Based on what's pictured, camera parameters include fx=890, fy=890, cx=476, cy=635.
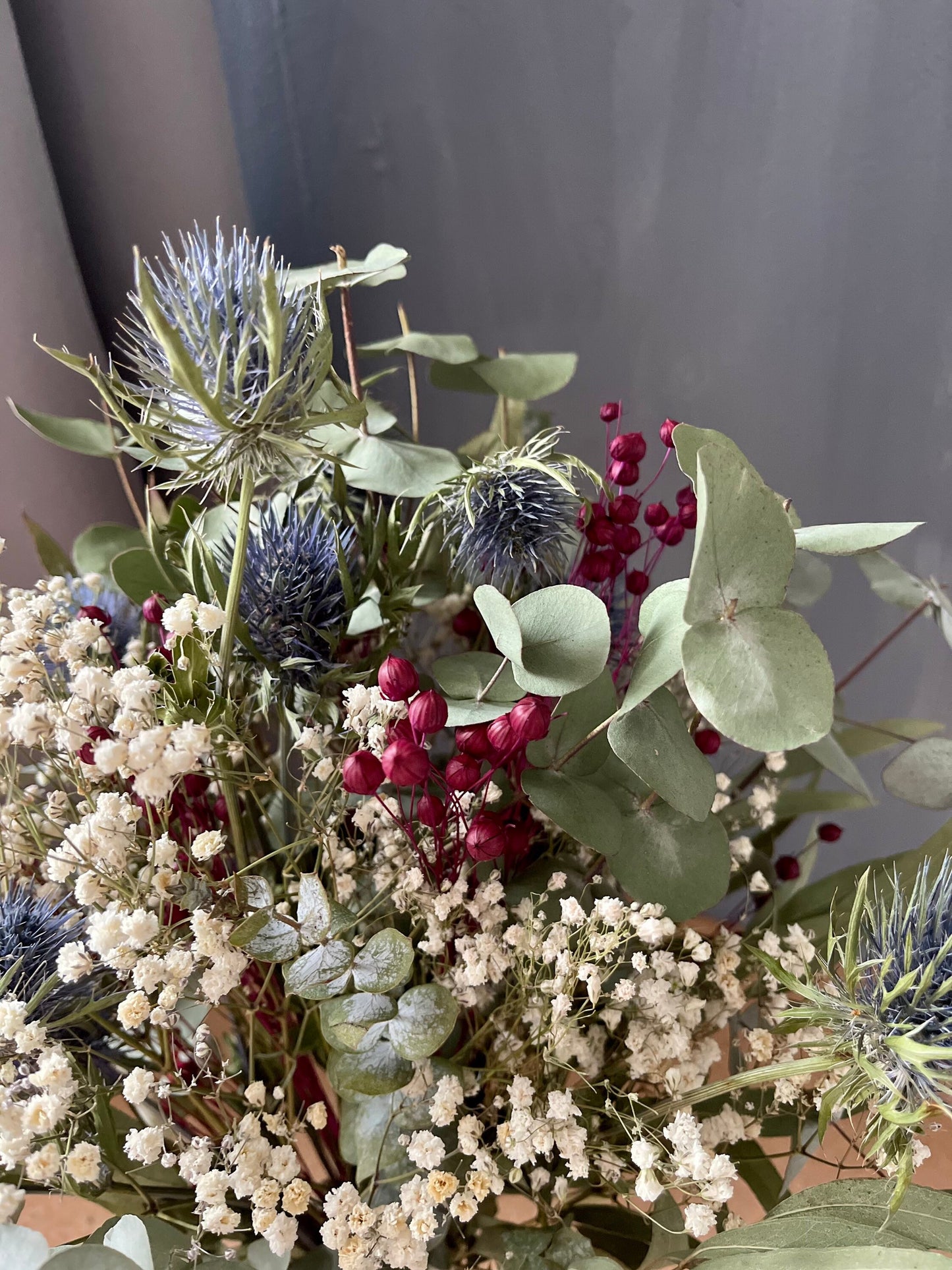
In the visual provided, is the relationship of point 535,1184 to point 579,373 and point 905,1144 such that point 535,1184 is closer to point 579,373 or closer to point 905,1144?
point 905,1144

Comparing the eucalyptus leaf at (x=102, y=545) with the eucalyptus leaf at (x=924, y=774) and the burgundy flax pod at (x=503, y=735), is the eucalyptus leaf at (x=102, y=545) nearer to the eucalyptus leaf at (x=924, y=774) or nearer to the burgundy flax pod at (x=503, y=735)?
the burgundy flax pod at (x=503, y=735)

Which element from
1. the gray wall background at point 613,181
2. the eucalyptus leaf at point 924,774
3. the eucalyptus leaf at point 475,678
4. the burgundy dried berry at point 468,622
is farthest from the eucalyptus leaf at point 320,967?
the gray wall background at point 613,181

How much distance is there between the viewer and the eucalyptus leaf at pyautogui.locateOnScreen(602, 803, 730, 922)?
0.38 metres

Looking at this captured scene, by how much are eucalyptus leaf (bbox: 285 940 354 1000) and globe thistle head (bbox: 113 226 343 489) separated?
18 cm

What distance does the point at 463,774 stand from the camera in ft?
1.11

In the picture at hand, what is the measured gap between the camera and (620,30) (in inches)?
24.6

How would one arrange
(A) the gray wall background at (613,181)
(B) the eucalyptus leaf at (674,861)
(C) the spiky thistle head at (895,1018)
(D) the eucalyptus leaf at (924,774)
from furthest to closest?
(A) the gray wall background at (613,181), (D) the eucalyptus leaf at (924,774), (B) the eucalyptus leaf at (674,861), (C) the spiky thistle head at (895,1018)

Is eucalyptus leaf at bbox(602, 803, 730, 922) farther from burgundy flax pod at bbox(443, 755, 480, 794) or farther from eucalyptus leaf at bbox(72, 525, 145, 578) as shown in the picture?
eucalyptus leaf at bbox(72, 525, 145, 578)

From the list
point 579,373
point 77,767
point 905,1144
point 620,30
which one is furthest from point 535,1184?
point 620,30

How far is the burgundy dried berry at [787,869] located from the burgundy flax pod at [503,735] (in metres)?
0.26

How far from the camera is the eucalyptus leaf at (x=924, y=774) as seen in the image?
0.49 meters

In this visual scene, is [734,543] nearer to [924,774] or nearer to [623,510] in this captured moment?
[623,510]

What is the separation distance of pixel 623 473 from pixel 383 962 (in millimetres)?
248

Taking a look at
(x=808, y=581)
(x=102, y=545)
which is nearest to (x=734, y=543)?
(x=808, y=581)
